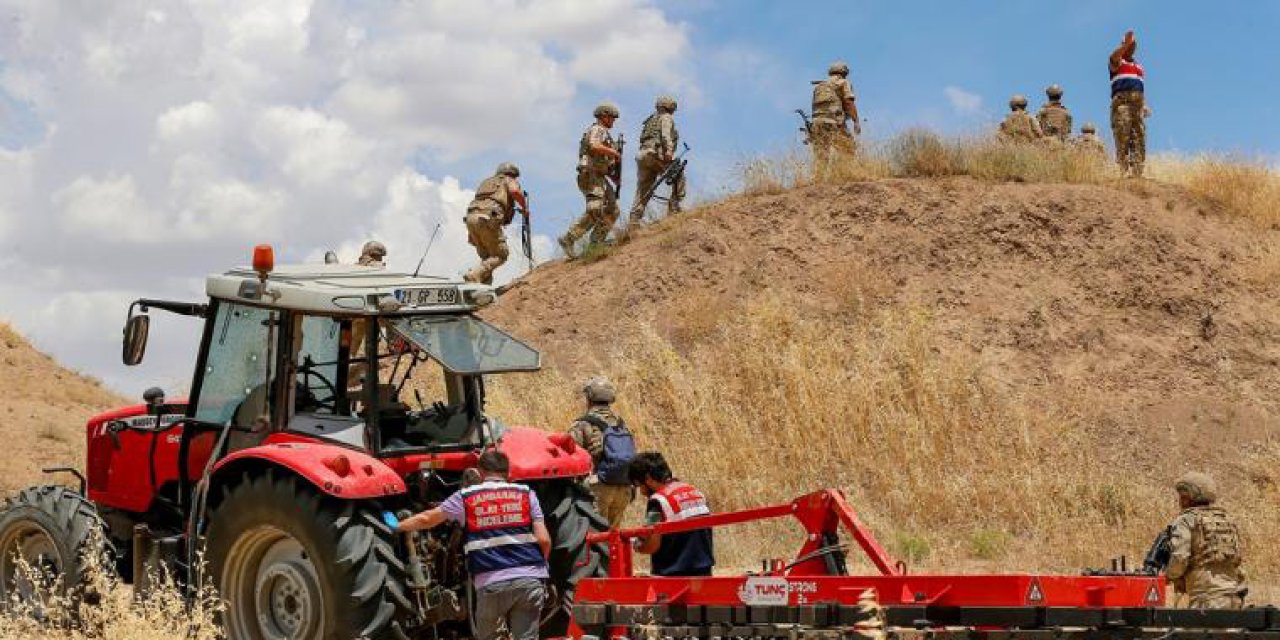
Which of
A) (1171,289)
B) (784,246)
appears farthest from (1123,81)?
(784,246)

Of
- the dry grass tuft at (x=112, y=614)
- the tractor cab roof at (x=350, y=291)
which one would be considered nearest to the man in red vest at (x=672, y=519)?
the tractor cab roof at (x=350, y=291)

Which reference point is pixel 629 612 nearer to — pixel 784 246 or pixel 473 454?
pixel 473 454

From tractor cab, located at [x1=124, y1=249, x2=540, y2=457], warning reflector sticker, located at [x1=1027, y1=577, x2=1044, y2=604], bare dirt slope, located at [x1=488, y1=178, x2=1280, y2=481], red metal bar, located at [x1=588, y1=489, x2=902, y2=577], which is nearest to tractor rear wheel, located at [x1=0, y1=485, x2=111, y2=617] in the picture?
tractor cab, located at [x1=124, y1=249, x2=540, y2=457]

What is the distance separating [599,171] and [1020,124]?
30.7 ft

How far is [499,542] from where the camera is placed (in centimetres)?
818

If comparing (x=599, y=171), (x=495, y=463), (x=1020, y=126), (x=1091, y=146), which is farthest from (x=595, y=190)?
(x=495, y=463)

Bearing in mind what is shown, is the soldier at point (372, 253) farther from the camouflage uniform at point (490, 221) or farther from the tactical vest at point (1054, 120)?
the tactical vest at point (1054, 120)

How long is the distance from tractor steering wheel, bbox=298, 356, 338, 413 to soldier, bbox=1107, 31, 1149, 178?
15.2 m

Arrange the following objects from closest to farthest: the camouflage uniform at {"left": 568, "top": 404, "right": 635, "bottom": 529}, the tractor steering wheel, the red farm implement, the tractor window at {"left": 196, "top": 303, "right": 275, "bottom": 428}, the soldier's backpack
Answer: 1. the red farm implement
2. the tractor steering wheel
3. the tractor window at {"left": 196, "top": 303, "right": 275, "bottom": 428}
4. the soldier's backpack
5. the camouflage uniform at {"left": 568, "top": 404, "right": 635, "bottom": 529}

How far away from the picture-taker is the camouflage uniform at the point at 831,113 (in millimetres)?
22562

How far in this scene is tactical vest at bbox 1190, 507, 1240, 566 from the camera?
31.9ft

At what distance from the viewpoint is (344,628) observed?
8.26 metres

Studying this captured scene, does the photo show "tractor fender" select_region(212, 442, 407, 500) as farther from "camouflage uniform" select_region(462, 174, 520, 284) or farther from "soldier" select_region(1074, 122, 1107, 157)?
"soldier" select_region(1074, 122, 1107, 157)

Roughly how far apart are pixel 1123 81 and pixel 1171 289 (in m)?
3.75
